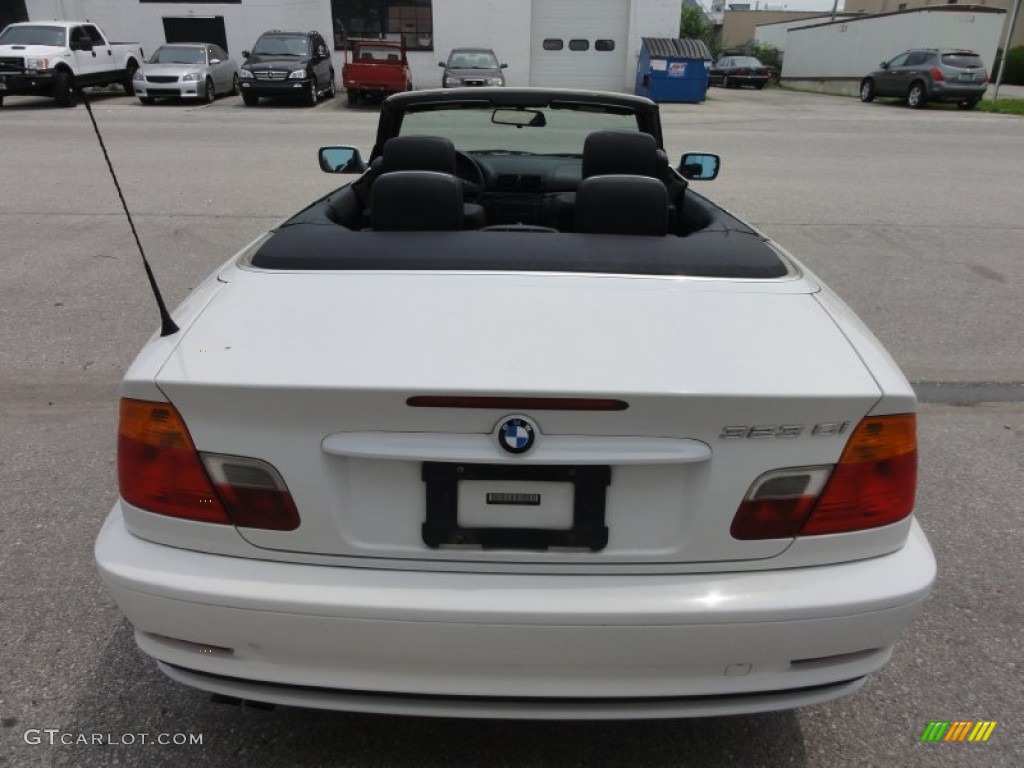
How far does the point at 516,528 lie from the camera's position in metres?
1.71

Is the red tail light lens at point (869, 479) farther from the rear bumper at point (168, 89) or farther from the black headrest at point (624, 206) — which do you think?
the rear bumper at point (168, 89)

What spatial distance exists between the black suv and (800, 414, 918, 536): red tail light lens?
834 inches

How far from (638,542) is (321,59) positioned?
77.9 feet

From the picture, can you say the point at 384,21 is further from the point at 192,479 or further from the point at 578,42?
the point at 192,479

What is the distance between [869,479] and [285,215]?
733 centimetres

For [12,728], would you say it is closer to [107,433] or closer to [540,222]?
[107,433]

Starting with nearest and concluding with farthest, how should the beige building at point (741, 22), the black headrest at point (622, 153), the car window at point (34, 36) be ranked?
the black headrest at point (622, 153), the car window at point (34, 36), the beige building at point (741, 22)

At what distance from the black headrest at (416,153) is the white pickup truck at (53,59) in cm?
1837

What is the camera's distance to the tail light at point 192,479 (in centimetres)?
171

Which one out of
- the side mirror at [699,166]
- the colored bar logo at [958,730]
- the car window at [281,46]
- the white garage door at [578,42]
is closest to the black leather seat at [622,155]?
the side mirror at [699,166]

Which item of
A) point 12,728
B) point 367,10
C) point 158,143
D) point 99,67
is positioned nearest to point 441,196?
point 12,728

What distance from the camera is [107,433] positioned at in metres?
3.81

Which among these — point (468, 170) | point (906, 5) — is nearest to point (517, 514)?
point (468, 170)

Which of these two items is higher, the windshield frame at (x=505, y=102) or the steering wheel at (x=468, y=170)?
the windshield frame at (x=505, y=102)
